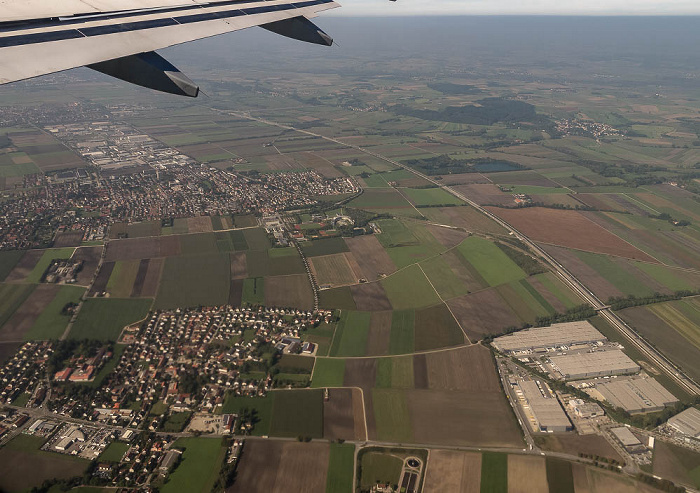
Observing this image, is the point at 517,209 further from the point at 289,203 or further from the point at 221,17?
the point at 221,17

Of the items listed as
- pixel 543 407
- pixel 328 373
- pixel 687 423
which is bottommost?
pixel 328 373

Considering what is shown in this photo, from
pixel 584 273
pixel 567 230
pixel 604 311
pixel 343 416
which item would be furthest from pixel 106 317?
pixel 567 230

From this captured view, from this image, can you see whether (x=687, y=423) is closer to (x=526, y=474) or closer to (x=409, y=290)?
(x=526, y=474)

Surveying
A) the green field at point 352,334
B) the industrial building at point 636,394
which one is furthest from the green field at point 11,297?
the industrial building at point 636,394

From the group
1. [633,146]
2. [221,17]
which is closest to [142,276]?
[221,17]

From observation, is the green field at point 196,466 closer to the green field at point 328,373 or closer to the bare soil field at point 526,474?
the green field at point 328,373

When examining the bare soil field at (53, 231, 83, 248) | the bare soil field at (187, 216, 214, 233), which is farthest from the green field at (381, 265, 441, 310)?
the bare soil field at (53, 231, 83, 248)

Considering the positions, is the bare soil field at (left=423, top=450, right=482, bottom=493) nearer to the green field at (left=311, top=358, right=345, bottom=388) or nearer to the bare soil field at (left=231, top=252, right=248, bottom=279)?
the green field at (left=311, top=358, right=345, bottom=388)
